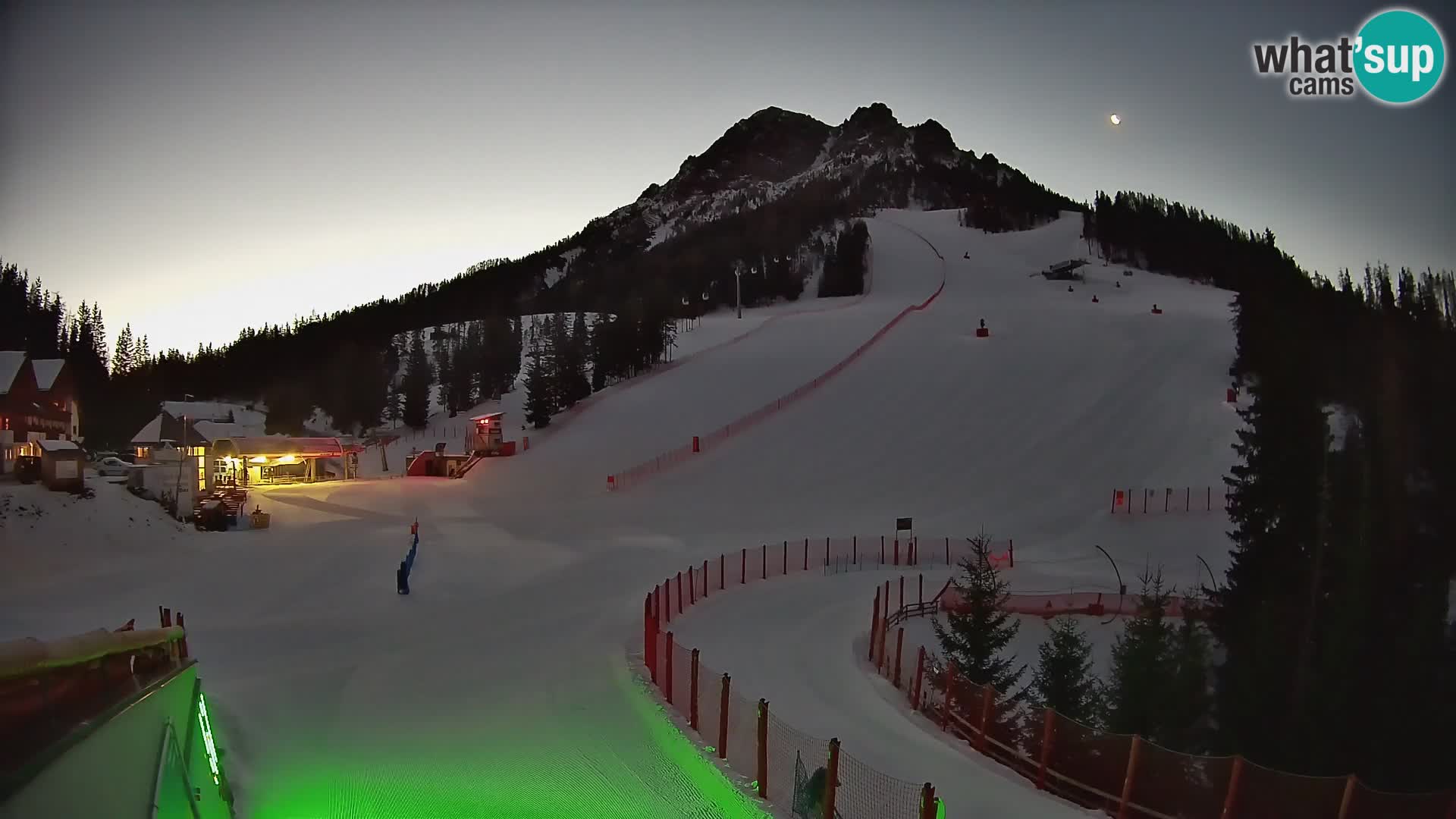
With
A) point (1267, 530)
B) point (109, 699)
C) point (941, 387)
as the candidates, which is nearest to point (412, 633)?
point (109, 699)

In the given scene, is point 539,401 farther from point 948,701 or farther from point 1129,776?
point 1129,776

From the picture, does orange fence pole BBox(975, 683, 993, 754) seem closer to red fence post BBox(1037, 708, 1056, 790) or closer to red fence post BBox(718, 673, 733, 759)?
red fence post BBox(1037, 708, 1056, 790)

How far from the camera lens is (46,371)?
100 feet

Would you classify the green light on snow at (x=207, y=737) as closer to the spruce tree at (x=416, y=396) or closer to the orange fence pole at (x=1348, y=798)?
the orange fence pole at (x=1348, y=798)

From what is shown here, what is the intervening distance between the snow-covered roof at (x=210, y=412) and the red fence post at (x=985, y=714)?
4888 cm

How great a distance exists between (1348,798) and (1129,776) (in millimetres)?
1867

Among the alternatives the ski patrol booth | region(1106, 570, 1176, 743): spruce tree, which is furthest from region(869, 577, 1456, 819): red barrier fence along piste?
the ski patrol booth

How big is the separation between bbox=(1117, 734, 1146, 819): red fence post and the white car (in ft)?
106

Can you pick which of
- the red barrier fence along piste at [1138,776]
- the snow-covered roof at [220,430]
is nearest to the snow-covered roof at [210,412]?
the snow-covered roof at [220,430]

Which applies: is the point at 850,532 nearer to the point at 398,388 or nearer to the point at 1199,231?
the point at 398,388

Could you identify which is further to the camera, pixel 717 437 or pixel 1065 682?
pixel 717 437

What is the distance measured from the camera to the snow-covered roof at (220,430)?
4992cm

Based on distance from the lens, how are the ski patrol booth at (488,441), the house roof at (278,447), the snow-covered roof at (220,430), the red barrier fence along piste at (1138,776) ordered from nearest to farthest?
the red barrier fence along piste at (1138,776) → the house roof at (278,447) → the ski patrol booth at (488,441) → the snow-covered roof at (220,430)

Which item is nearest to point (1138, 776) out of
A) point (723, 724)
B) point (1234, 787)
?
point (1234, 787)
